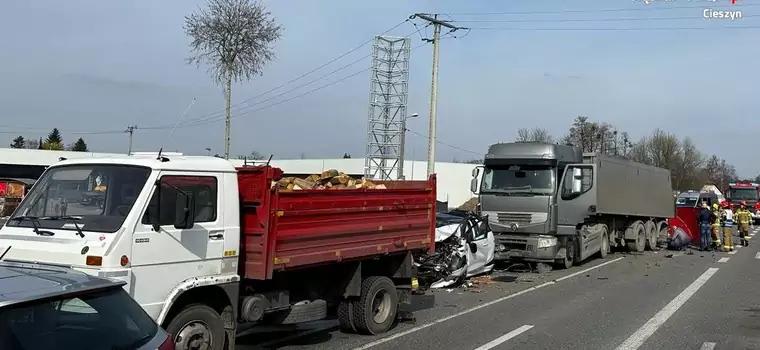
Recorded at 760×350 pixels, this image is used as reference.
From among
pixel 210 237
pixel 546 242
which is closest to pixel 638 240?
pixel 546 242

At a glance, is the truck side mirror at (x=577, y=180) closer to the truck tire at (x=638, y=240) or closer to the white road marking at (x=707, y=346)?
the truck tire at (x=638, y=240)

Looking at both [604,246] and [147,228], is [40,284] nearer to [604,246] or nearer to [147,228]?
[147,228]

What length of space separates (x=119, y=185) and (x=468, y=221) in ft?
30.0

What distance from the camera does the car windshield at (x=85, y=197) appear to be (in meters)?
5.90

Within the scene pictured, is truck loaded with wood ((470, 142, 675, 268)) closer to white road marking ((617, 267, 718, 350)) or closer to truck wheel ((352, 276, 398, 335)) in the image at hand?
white road marking ((617, 267, 718, 350))

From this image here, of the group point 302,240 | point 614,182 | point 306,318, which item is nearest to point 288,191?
point 302,240

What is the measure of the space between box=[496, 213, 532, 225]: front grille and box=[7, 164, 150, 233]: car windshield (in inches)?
490

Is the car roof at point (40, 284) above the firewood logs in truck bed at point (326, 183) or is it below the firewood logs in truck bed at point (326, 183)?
below

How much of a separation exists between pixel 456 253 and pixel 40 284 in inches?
415

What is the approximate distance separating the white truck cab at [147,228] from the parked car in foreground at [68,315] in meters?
1.84

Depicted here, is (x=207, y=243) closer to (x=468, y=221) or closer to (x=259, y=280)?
(x=259, y=280)

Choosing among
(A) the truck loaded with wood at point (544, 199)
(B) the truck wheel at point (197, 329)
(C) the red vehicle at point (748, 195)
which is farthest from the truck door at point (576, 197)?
(C) the red vehicle at point (748, 195)

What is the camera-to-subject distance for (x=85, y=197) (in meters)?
6.11

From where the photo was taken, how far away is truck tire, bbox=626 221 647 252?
22.3m
